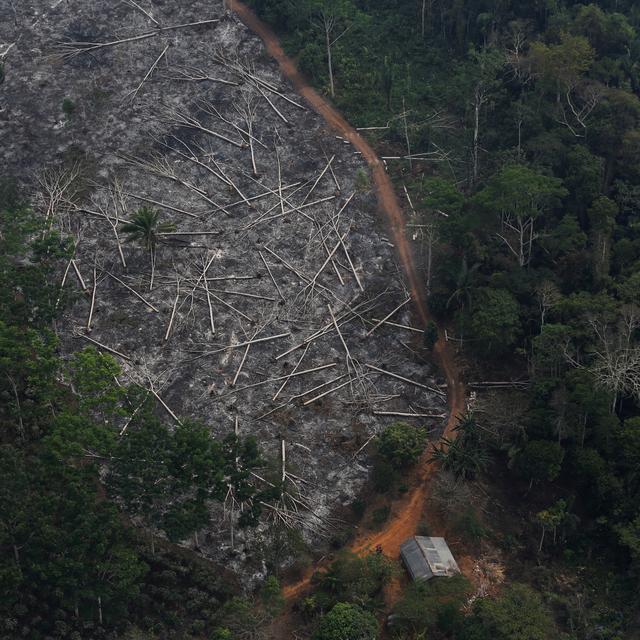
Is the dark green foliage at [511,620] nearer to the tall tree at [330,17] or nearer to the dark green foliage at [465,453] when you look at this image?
the dark green foliage at [465,453]

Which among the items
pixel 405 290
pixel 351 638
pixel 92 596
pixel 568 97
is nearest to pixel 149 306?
pixel 405 290

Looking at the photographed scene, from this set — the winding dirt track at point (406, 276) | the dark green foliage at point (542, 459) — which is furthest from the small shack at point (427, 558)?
the dark green foliage at point (542, 459)

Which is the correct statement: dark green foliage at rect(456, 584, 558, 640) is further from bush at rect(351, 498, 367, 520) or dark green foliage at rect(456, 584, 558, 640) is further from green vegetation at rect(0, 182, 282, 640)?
green vegetation at rect(0, 182, 282, 640)

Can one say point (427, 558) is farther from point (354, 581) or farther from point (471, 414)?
point (471, 414)

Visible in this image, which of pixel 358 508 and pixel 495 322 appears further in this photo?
pixel 495 322

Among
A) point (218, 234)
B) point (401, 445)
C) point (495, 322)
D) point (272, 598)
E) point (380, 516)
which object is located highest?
point (218, 234)

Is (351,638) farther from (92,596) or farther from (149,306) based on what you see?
(149,306)

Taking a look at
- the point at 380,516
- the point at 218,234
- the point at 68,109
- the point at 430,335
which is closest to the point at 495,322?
the point at 430,335
